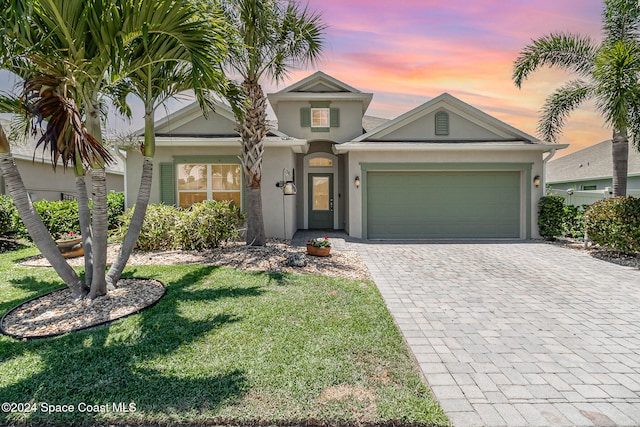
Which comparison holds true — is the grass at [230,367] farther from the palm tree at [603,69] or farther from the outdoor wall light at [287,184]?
the palm tree at [603,69]

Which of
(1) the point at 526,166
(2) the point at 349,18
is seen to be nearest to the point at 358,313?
(2) the point at 349,18

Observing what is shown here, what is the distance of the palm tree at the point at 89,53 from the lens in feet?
11.3

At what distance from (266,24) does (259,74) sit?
1248 mm

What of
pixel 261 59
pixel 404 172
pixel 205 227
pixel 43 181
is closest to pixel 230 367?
pixel 205 227

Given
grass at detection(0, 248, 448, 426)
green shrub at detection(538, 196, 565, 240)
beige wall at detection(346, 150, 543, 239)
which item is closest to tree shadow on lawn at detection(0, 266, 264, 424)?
grass at detection(0, 248, 448, 426)

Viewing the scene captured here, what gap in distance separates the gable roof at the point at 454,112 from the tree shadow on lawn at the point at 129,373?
9342 millimetres

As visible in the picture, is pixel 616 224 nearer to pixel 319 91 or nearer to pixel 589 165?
pixel 319 91

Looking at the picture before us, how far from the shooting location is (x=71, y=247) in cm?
802

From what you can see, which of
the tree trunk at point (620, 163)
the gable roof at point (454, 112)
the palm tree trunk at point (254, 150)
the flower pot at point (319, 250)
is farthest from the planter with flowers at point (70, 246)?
the tree trunk at point (620, 163)

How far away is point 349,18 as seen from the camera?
274 inches

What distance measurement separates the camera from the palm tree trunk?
8688mm

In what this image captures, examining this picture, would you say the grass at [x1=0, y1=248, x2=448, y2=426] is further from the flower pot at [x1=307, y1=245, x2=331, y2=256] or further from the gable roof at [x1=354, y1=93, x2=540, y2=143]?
the gable roof at [x1=354, y1=93, x2=540, y2=143]

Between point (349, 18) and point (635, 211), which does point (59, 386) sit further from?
point (635, 211)

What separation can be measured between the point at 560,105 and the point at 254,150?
1107 cm
